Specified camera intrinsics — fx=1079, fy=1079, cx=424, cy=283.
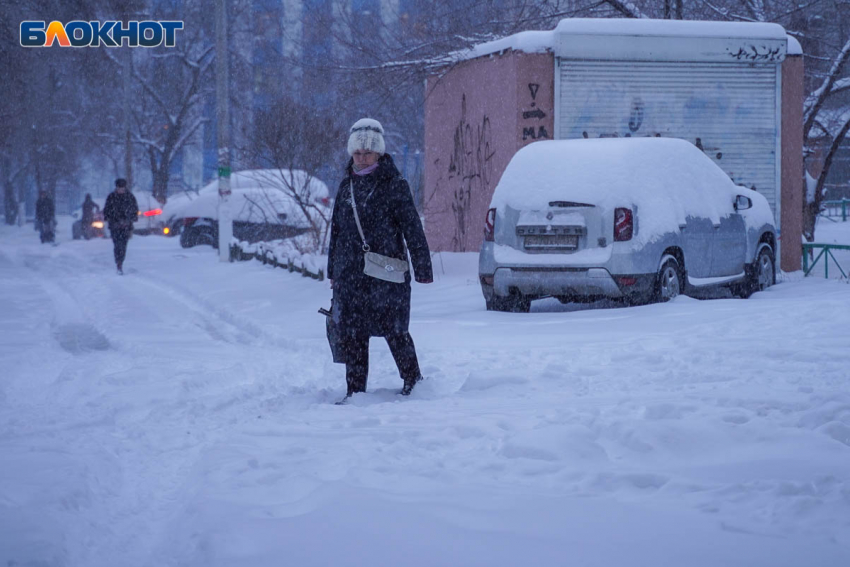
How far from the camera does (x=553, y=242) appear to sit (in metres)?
9.93

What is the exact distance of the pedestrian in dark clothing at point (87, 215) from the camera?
37928mm

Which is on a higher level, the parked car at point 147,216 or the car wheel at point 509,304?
the parked car at point 147,216

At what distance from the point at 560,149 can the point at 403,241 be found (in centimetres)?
429

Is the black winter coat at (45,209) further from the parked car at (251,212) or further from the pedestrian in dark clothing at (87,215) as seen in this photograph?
the parked car at (251,212)

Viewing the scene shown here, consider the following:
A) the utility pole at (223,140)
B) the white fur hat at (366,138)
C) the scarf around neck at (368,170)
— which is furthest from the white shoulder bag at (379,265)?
the utility pole at (223,140)

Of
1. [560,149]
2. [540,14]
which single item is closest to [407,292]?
[560,149]

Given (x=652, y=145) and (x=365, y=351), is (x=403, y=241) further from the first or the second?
(x=652, y=145)

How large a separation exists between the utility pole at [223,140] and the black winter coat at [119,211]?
1.78 meters

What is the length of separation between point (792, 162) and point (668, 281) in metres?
7.31

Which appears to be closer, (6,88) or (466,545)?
(466,545)

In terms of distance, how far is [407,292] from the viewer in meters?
6.46

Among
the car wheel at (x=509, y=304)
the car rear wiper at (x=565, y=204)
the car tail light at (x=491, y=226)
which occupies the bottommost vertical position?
the car wheel at (x=509, y=304)

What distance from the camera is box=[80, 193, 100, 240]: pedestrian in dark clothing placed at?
124 ft

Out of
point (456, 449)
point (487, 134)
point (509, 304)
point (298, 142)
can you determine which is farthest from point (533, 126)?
point (456, 449)
